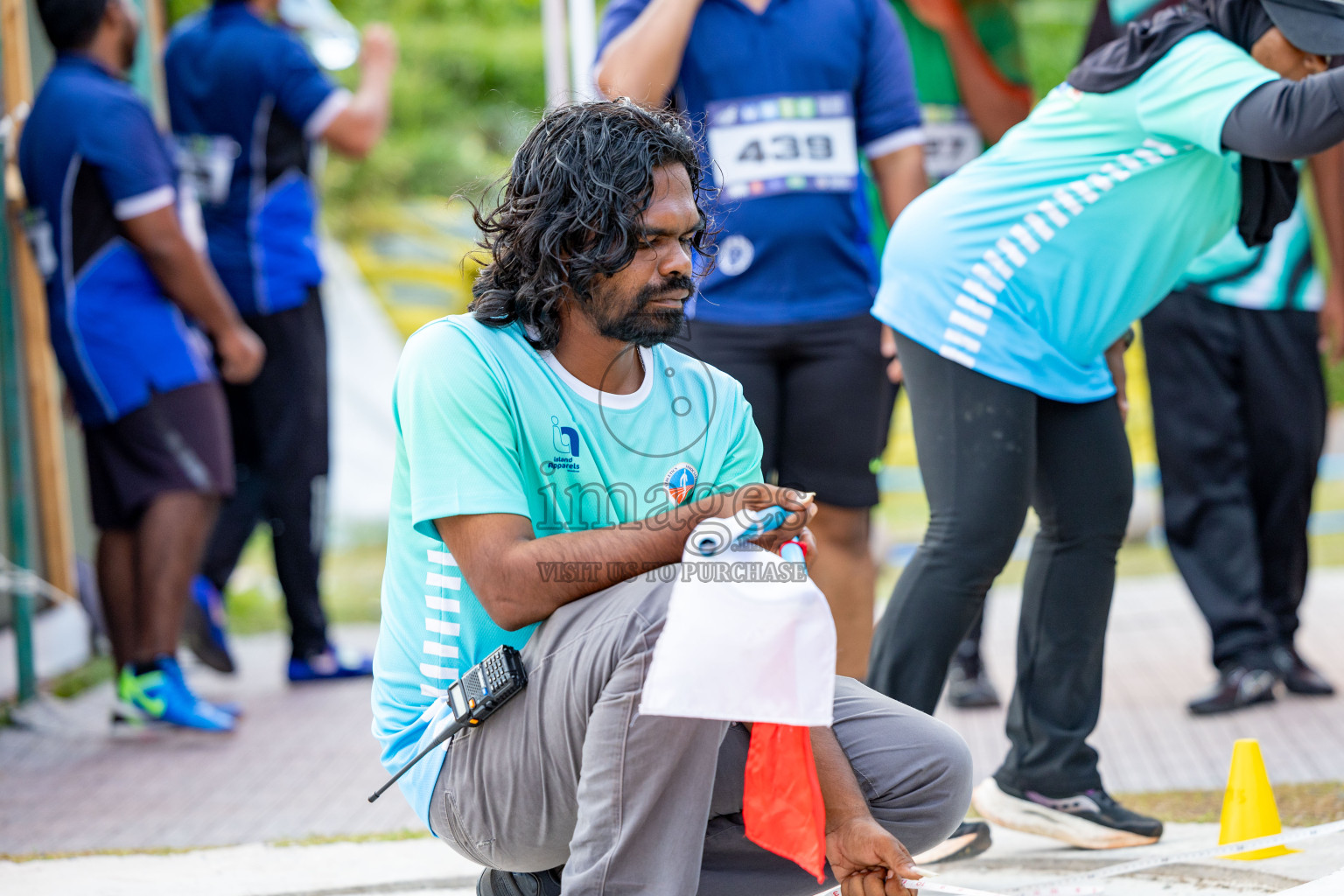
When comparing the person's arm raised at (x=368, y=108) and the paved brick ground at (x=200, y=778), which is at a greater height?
the person's arm raised at (x=368, y=108)

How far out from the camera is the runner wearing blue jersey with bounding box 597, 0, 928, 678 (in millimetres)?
3162

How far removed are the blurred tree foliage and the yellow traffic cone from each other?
11221mm

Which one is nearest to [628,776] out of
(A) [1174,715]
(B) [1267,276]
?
(A) [1174,715]

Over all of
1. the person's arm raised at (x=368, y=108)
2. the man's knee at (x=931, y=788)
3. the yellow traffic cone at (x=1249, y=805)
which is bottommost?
the yellow traffic cone at (x=1249, y=805)

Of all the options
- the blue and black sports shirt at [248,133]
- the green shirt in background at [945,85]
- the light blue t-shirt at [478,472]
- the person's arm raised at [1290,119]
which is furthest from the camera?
the blue and black sports shirt at [248,133]

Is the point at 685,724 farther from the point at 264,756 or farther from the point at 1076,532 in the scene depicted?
the point at 264,756

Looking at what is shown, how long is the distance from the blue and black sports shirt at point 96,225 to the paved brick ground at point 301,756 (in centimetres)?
95

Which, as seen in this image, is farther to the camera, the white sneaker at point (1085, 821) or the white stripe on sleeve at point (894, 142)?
the white stripe on sleeve at point (894, 142)

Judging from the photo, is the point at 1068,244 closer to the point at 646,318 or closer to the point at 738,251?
the point at 738,251

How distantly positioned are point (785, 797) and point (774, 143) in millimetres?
1759

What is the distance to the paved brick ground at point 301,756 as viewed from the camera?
3143 mm

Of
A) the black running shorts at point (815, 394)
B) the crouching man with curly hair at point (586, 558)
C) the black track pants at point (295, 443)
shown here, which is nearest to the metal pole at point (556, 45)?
the black track pants at point (295, 443)

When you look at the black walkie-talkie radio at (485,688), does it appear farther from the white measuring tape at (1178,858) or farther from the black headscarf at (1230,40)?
the black headscarf at (1230,40)

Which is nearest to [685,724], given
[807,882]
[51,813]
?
[807,882]
